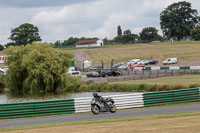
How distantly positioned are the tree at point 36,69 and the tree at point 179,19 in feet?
336

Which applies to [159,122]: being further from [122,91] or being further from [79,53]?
[79,53]

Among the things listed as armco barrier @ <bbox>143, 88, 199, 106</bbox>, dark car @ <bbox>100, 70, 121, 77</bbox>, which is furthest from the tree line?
armco barrier @ <bbox>143, 88, 199, 106</bbox>

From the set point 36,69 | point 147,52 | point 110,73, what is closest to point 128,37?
point 147,52

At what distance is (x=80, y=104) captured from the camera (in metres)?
21.5

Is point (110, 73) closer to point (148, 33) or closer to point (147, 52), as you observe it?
point (147, 52)

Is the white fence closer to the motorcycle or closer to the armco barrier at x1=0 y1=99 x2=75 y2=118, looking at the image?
the armco barrier at x1=0 y1=99 x2=75 y2=118

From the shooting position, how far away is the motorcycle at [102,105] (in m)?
20.3

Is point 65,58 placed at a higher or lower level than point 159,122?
higher

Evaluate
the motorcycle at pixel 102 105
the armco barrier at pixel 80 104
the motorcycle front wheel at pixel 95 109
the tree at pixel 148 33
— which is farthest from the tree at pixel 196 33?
the motorcycle front wheel at pixel 95 109

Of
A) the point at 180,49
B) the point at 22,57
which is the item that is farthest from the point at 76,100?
the point at 180,49

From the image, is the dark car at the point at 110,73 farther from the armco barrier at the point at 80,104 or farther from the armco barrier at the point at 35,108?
the armco barrier at the point at 35,108

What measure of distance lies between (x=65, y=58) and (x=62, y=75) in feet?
11.4

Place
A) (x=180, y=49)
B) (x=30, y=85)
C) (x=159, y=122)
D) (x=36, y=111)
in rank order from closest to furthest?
(x=159, y=122) < (x=36, y=111) < (x=30, y=85) < (x=180, y=49)

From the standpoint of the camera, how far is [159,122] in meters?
14.9
